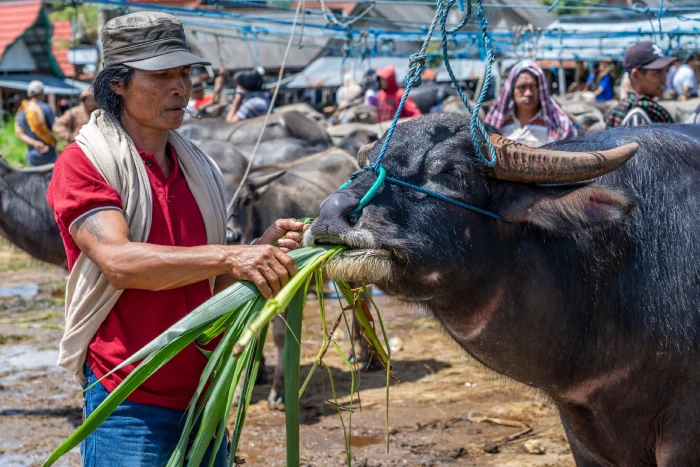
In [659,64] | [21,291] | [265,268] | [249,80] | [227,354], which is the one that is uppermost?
[659,64]

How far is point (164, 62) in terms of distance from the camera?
2.74 metres

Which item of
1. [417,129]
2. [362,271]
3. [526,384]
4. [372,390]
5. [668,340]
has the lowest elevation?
[372,390]

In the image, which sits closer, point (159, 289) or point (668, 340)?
point (159, 289)

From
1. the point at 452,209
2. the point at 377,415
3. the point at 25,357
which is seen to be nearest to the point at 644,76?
the point at 377,415

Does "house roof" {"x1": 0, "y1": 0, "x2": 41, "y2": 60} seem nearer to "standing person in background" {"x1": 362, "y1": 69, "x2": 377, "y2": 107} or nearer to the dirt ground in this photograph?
"standing person in background" {"x1": 362, "y1": 69, "x2": 377, "y2": 107}

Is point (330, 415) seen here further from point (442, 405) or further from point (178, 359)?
point (178, 359)

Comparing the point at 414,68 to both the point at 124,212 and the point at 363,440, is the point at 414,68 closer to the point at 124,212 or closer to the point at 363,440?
the point at 124,212

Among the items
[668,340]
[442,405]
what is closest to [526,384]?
[668,340]

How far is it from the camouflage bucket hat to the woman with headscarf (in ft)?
12.0

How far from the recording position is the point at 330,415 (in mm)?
5664

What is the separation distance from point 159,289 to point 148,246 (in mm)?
150

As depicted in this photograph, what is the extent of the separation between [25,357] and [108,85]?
4.97 metres

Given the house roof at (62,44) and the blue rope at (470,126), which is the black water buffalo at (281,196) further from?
the house roof at (62,44)

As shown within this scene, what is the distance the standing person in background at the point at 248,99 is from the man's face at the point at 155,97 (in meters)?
9.04
